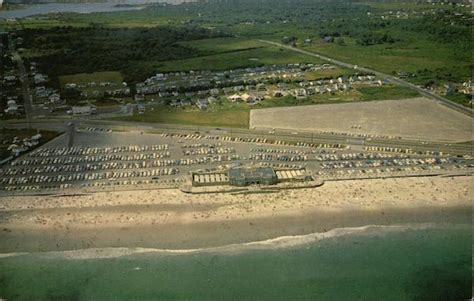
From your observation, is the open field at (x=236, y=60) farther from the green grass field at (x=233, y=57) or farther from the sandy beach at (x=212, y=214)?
the sandy beach at (x=212, y=214)

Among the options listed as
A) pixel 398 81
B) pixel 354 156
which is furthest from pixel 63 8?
pixel 354 156

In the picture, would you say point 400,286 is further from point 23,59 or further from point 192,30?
point 192,30

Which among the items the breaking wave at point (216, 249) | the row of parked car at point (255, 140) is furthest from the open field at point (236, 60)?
the breaking wave at point (216, 249)

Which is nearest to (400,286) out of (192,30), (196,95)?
(196,95)

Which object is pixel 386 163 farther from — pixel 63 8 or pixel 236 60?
pixel 63 8

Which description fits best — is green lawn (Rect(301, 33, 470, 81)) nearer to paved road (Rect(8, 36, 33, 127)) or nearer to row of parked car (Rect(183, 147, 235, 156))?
row of parked car (Rect(183, 147, 235, 156))

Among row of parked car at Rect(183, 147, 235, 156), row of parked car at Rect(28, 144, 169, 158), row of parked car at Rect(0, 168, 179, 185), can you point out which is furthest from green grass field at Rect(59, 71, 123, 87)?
row of parked car at Rect(0, 168, 179, 185)
